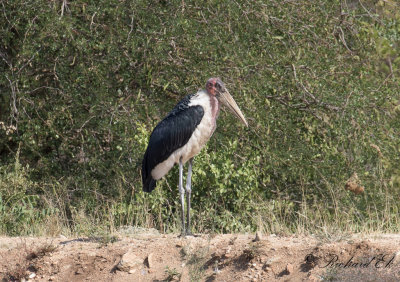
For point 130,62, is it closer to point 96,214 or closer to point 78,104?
point 78,104

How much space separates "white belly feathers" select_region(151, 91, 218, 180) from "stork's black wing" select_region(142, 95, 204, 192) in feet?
0.12

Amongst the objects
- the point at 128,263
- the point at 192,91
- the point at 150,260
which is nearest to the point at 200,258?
the point at 150,260

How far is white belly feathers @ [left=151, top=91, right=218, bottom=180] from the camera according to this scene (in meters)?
7.22

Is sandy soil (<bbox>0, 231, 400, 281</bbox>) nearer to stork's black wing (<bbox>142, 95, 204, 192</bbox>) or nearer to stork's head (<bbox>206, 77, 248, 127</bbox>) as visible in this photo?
stork's black wing (<bbox>142, 95, 204, 192</bbox>)

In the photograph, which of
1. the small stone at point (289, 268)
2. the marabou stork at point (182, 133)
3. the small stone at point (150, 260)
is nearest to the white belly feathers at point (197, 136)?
the marabou stork at point (182, 133)

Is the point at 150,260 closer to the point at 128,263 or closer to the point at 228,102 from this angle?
the point at 128,263

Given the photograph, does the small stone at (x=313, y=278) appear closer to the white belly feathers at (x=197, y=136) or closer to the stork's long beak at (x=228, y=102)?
the white belly feathers at (x=197, y=136)

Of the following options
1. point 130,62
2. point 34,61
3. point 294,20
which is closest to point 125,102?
point 130,62

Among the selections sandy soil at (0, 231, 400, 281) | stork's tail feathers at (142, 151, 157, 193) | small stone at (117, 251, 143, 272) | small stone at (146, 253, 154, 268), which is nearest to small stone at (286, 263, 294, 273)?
sandy soil at (0, 231, 400, 281)

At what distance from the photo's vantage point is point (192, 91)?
8.59 m

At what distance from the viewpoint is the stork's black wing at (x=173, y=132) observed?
7.18 meters

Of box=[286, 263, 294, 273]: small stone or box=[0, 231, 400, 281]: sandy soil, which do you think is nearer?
box=[0, 231, 400, 281]: sandy soil

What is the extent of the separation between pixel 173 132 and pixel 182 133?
84 millimetres

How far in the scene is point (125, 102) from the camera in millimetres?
8672
